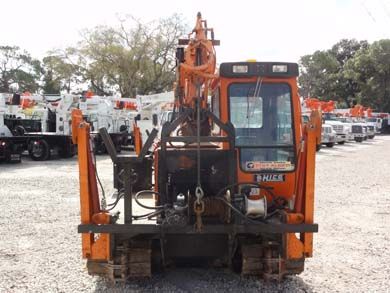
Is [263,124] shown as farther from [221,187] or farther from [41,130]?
[41,130]

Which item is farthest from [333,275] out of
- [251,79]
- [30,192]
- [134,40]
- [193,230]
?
[134,40]

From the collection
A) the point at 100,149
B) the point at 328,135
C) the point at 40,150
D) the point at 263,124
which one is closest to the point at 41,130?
the point at 40,150

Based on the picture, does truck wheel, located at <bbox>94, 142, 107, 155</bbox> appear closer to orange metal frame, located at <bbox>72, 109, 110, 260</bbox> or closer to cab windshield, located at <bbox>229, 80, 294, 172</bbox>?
cab windshield, located at <bbox>229, 80, 294, 172</bbox>

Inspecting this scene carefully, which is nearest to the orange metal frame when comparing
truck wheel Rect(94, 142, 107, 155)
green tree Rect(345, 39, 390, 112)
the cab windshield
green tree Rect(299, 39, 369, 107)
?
the cab windshield

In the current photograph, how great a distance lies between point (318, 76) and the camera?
72.8 m

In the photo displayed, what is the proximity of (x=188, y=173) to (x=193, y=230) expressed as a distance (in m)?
0.82

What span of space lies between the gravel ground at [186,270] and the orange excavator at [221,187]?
308 millimetres

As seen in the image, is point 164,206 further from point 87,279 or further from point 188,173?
point 87,279

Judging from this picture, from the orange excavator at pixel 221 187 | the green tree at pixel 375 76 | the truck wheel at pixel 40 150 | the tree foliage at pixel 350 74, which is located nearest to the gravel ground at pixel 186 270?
the orange excavator at pixel 221 187

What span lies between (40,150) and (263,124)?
17143 mm

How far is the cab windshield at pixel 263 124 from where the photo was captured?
5746mm

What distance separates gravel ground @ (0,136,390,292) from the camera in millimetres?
5426

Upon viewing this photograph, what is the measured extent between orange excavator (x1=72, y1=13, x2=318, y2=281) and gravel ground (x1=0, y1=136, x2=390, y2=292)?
31 centimetres

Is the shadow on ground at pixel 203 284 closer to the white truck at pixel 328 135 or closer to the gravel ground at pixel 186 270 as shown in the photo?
the gravel ground at pixel 186 270
